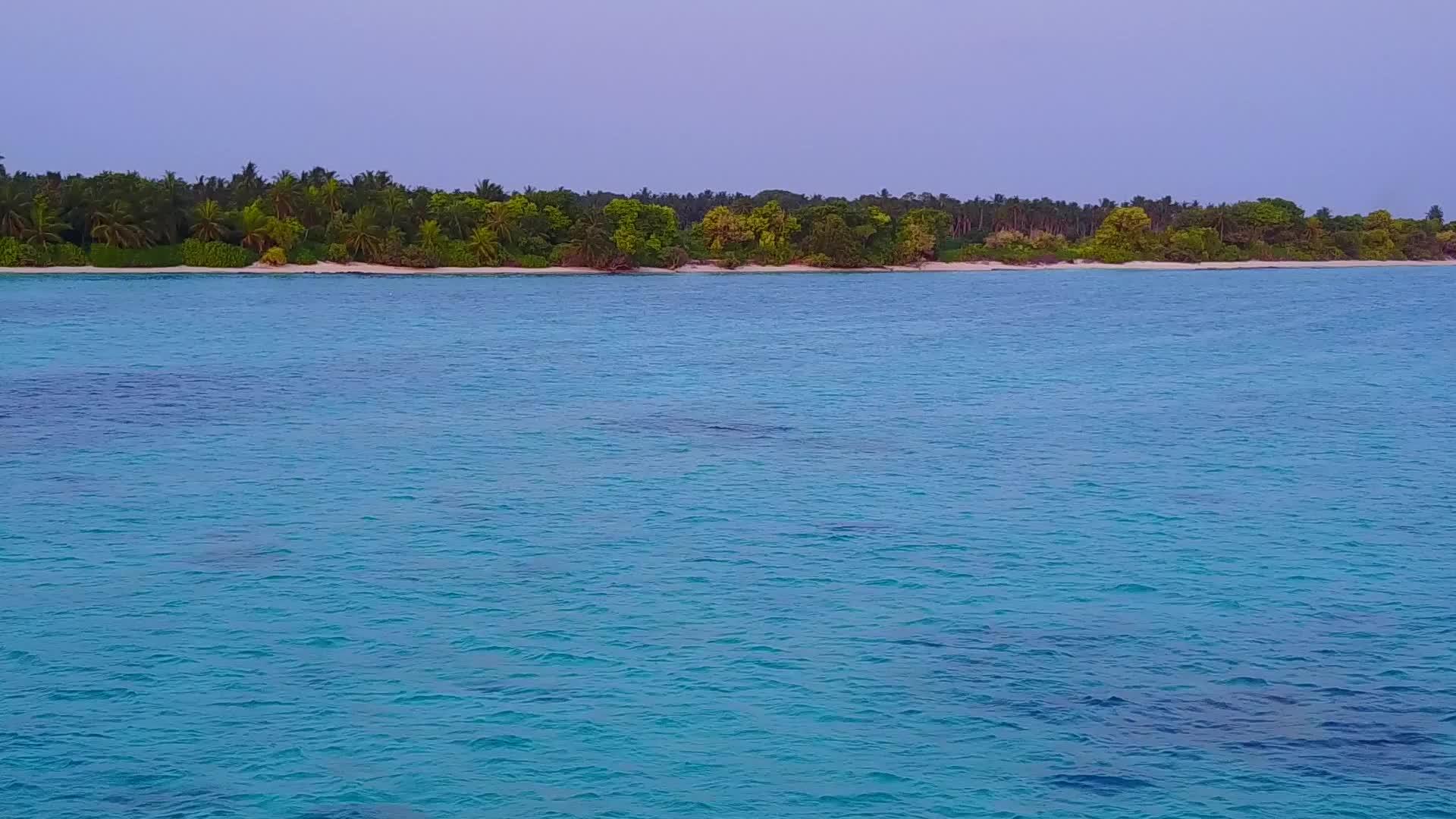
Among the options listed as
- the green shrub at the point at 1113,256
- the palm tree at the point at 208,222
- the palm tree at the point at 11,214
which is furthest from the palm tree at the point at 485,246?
the green shrub at the point at 1113,256

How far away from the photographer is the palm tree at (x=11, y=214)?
119562mm

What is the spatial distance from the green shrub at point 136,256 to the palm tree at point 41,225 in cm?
335

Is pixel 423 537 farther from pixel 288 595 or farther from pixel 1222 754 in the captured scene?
pixel 1222 754

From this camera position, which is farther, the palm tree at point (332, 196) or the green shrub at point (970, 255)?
the green shrub at point (970, 255)

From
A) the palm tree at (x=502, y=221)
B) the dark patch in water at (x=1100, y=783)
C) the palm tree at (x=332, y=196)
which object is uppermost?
the palm tree at (x=332, y=196)

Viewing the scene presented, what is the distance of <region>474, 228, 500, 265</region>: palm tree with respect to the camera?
472ft

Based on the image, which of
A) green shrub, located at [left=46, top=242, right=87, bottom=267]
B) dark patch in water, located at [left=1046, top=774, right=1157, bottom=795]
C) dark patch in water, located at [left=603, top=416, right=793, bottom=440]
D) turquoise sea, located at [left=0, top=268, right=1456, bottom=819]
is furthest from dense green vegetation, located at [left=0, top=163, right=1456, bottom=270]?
dark patch in water, located at [left=1046, top=774, right=1157, bottom=795]

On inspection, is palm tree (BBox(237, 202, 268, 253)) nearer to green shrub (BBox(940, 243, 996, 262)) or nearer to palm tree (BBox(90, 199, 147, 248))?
palm tree (BBox(90, 199, 147, 248))

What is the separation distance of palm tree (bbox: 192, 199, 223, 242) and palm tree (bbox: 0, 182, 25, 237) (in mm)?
14111

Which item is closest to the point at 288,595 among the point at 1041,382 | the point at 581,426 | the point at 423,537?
the point at 423,537

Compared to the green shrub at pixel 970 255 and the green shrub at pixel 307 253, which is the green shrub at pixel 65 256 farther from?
the green shrub at pixel 970 255

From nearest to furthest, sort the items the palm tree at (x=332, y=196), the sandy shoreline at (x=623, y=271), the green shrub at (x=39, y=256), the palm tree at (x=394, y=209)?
1. the green shrub at (x=39, y=256)
2. the sandy shoreline at (x=623, y=271)
3. the palm tree at (x=394, y=209)
4. the palm tree at (x=332, y=196)

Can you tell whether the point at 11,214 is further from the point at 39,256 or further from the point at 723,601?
the point at 723,601

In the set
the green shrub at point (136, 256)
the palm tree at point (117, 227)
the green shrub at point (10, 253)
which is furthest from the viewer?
the green shrub at point (136, 256)
